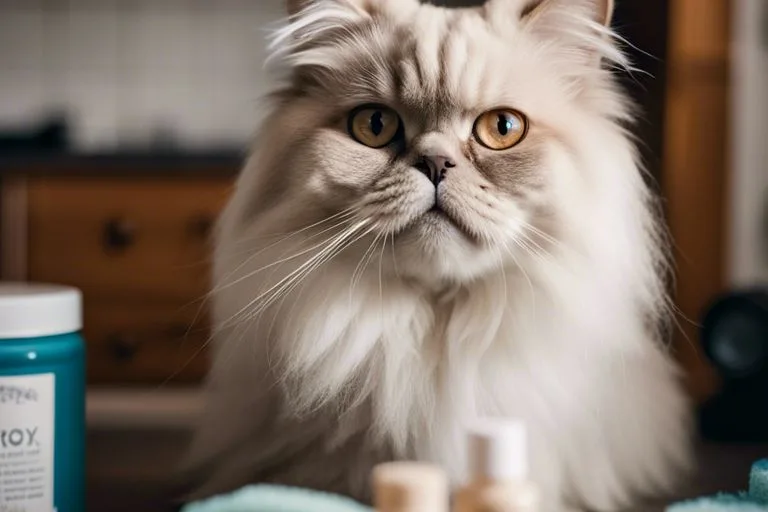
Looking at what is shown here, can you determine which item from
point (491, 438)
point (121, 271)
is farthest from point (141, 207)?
point (491, 438)

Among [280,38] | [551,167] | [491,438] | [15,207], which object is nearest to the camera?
[491,438]

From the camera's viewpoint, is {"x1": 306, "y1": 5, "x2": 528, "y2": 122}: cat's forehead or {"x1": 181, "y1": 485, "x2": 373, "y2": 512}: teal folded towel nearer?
{"x1": 181, "y1": 485, "x2": 373, "y2": 512}: teal folded towel

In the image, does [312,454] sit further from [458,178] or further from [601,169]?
[601,169]

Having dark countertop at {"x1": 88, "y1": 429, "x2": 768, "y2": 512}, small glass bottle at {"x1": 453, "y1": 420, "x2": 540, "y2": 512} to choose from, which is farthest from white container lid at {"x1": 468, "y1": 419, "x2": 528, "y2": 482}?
dark countertop at {"x1": 88, "y1": 429, "x2": 768, "y2": 512}

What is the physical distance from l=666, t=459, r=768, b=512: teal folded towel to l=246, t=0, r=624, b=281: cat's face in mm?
306

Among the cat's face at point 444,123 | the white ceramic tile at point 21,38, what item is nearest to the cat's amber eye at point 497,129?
the cat's face at point 444,123

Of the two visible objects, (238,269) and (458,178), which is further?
(238,269)

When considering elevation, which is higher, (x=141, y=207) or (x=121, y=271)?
(x=141, y=207)

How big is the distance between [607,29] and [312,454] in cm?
59

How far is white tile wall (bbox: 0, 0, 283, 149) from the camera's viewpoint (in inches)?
104

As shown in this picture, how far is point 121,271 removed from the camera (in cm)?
210

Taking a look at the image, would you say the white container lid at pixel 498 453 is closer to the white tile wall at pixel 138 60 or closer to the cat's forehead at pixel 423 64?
the cat's forehead at pixel 423 64

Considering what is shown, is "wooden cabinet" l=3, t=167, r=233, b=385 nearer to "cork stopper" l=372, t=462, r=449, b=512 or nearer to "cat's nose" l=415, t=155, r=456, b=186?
"cat's nose" l=415, t=155, r=456, b=186

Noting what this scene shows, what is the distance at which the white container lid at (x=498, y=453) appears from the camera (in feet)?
2.39
